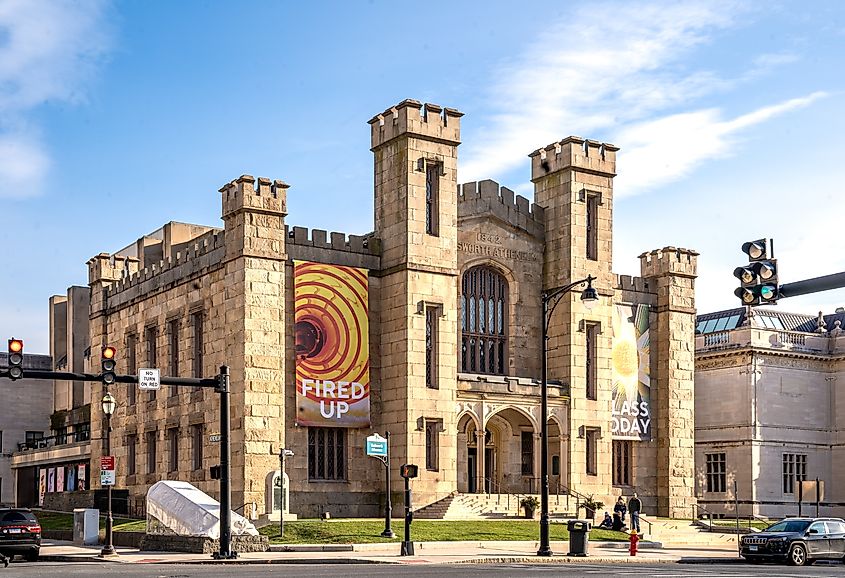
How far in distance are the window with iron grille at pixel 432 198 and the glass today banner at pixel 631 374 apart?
11.3 m

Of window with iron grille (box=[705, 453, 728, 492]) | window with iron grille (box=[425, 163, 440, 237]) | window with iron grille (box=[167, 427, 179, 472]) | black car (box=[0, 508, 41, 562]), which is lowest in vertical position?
window with iron grille (box=[705, 453, 728, 492])

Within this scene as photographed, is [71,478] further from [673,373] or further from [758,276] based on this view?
[758,276]

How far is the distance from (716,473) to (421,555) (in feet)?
125

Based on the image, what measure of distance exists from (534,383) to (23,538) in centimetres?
2510

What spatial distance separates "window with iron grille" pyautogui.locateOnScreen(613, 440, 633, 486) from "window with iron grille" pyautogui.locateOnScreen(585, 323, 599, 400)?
11.3 feet

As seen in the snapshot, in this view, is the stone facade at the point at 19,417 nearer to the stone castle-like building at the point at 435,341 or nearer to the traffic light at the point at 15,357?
the stone castle-like building at the point at 435,341

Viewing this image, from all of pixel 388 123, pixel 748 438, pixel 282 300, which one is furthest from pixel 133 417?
pixel 748 438

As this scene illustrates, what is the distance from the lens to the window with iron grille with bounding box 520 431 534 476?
182 ft

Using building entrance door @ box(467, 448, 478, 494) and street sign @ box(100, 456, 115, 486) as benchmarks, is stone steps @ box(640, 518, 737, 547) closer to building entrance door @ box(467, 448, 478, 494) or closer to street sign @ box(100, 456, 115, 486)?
building entrance door @ box(467, 448, 478, 494)

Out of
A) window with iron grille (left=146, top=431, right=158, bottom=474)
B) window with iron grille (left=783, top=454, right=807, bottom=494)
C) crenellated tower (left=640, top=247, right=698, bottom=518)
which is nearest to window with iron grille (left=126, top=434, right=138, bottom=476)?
window with iron grille (left=146, top=431, right=158, bottom=474)

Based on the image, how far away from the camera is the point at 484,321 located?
2186 inches

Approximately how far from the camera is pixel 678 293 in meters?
61.3

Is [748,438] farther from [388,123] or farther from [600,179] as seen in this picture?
[388,123]

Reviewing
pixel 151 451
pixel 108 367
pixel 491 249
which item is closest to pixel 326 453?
pixel 151 451
